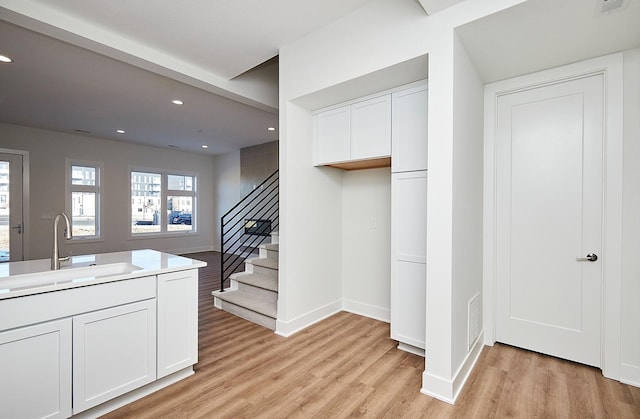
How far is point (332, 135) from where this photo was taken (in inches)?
123

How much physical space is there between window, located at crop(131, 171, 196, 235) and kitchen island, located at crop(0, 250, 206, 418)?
5756 millimetres

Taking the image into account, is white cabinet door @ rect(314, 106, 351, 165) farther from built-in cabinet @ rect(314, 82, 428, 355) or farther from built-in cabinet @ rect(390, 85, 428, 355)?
built-in cabinet @ rect(390, 85, 428, 355)

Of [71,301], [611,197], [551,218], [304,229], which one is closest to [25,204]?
[71,301]

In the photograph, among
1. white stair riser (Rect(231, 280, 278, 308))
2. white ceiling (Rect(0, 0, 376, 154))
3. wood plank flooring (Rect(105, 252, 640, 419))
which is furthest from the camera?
white stair riser (Rect(231, 280, 278, 308))

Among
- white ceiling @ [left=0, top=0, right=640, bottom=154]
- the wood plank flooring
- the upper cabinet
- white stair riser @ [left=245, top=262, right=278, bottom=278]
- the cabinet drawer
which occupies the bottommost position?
the wood plank flooring

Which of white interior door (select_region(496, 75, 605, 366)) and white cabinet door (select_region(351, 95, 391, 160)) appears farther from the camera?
white cabinet door (select_region(351, 95, 391, 160))

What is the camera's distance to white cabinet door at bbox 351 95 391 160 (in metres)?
2.76

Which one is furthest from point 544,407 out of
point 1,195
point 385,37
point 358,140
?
point 1,195

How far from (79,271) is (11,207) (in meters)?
5.50

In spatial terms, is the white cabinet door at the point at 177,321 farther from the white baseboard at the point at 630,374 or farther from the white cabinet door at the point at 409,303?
the white baseboard at the point at 630,374

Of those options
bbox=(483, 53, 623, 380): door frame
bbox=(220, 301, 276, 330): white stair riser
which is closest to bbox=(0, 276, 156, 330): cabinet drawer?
bbox=(220, 301, 276, 330): white stair riser

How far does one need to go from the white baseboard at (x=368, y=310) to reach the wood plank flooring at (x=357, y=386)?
1.53 feet

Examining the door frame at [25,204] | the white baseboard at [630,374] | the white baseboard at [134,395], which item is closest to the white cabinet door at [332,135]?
the white baseboard at [134,395]

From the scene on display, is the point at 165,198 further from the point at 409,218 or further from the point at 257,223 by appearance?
the point at 409,218
